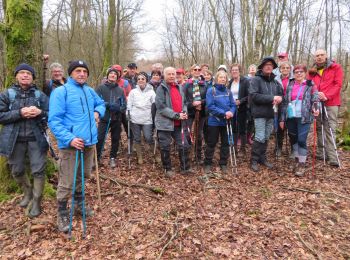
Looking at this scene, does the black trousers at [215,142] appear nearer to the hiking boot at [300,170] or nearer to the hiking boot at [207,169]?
the hiking boot at [207,169]

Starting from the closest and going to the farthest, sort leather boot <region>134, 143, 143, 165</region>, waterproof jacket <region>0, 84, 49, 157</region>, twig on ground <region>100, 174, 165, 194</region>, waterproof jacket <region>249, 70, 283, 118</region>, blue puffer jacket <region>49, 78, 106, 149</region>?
blue puffer jacket <region>49, 78, 106, 149</region>, waterproof jacket <region>0, 84, 49, 157</region>, twig on ground <region>100, 174, 165, 194</region>, waterproof jacket <region>249, 70, 283, 118</region>, leather boot <region>134, 143, 143, 165</region>

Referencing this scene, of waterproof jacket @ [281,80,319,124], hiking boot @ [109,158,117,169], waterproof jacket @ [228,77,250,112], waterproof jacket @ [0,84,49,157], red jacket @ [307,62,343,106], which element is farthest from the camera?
waterproof jacket @ [228,77,250,112]

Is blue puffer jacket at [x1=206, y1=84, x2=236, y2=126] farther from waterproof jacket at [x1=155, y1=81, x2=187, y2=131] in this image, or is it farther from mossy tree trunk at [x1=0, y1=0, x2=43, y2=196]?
mossy tree trunk at [x1=0, y1=0, x2=43, y2=196]

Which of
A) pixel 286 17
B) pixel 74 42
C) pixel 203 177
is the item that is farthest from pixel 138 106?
pixel 286 17

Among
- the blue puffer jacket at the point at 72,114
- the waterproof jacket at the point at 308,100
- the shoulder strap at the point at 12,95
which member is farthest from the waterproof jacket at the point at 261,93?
the shoulder strap at the point at 12,95

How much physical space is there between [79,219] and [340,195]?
456 cm

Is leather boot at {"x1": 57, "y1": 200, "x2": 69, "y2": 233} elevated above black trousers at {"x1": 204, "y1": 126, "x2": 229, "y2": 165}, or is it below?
below

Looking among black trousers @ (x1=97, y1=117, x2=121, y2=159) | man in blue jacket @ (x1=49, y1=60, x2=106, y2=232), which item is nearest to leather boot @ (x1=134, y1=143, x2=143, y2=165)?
black trousers @ (x1=97, y1=117, x2=121, y2=159)

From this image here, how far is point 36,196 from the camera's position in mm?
4320

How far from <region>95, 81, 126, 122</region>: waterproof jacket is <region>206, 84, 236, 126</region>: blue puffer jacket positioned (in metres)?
2.05

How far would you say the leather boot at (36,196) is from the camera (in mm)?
4301

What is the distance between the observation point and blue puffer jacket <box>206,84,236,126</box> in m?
6.24

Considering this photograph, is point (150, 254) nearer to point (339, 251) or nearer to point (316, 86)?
point (339, 251)

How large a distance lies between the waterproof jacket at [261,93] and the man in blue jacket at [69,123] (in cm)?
364
